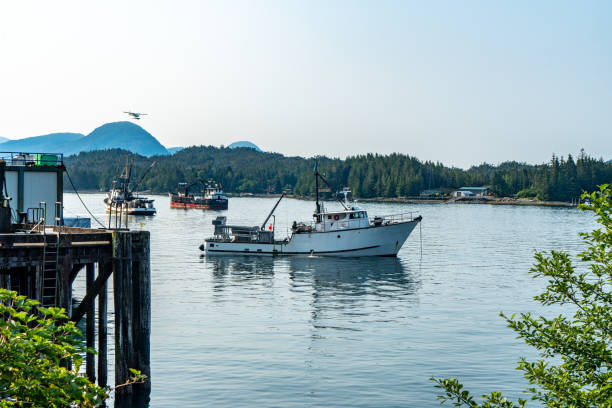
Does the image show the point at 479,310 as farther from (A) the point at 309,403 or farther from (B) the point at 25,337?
(B) the point at 25,337

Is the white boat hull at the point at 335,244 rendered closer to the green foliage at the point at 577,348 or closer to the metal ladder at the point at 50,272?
the metal ladder at the point at 50,272

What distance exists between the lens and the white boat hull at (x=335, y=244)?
211 feet

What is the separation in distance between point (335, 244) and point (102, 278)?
4549cm

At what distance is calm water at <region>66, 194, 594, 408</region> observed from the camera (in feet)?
79.6

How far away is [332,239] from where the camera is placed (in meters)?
64.3

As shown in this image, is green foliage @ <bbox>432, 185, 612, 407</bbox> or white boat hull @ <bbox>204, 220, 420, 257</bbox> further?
white boat hull @ <bbox>204, 220, 420, 257</bbox>

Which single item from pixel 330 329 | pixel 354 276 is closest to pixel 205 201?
pixel 354 276

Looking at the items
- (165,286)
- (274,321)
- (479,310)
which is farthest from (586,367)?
(165,286)

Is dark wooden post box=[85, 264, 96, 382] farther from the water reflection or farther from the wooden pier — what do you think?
the water reflection

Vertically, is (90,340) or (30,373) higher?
(30,373)

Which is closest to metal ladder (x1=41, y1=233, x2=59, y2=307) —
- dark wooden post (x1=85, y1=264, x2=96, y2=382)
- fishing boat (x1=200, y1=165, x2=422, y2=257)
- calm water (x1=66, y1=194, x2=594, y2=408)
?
dark wooden post (x1=85, y1=264, x2=96, y2=382)

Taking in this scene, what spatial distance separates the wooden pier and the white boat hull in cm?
4435

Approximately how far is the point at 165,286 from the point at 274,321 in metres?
14.6

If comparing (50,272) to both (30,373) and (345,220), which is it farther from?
(345,220)
